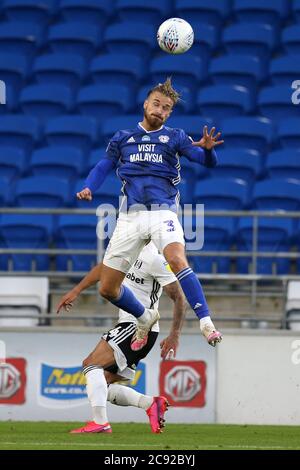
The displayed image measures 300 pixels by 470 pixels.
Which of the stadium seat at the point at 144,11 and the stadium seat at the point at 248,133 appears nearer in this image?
the stadium seat at the point at 248,133

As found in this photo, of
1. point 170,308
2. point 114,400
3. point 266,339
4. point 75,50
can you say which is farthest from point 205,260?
point 75,50

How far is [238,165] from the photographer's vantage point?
53.6ft

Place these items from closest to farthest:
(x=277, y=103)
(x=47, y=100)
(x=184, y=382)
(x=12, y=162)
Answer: (x=184, y=382), (x=12, y=162), (x=277, y=103), (x=47, y=100)

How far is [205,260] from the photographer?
47.2 ft

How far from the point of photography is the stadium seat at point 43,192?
16.3 metres

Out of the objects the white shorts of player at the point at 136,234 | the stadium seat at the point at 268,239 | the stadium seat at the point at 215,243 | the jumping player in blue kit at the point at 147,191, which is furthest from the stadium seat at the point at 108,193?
the white shorts of player at the point at 136,234

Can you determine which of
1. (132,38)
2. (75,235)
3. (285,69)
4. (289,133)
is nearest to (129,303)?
(75,235)

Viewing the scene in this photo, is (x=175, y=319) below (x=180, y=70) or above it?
below

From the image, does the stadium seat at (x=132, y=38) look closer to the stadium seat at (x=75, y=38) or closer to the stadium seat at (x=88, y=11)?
the stadium seat at (x=75, y=38)

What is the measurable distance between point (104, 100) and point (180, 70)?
114 centimetres

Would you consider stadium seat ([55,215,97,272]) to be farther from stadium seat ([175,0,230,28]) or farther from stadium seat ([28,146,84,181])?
stadium seat ([175,0,230,28])

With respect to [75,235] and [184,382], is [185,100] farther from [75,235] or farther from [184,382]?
[184,382]

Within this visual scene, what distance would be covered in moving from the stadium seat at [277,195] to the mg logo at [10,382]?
407 centimetres
